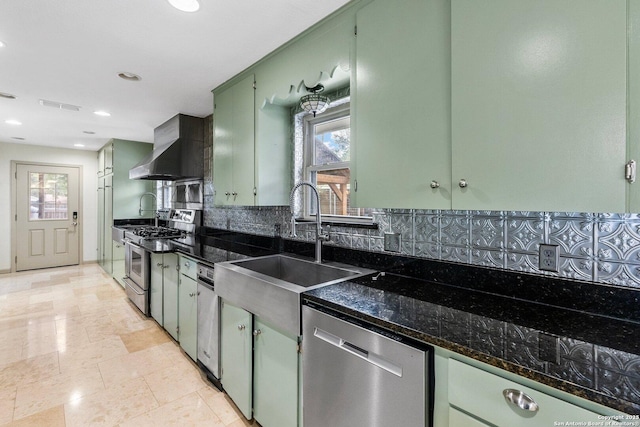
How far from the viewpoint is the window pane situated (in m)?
2.26

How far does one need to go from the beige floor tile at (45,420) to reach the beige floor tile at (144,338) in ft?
2.61

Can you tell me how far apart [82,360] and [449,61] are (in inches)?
135

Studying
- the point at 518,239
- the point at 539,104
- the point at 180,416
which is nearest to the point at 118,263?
the point at 180,416

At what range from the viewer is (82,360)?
2586mm

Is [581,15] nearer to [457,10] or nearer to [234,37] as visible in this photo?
[457,10]

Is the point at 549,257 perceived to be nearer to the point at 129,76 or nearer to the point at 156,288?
the point at 129,76

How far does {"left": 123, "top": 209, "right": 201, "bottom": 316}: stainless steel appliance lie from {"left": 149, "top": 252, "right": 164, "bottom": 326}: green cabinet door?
0.32 ft

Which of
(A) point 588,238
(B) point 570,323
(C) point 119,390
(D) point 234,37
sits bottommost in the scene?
(C) point 119,390

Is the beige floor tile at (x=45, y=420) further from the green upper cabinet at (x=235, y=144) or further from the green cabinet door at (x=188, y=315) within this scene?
the green upper cabinet at (x=235, y=144)

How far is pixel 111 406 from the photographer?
6.59ft

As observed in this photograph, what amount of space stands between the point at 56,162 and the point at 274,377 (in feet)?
22.2

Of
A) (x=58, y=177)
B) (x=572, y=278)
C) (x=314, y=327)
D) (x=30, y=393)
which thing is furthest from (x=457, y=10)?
(x=58, y=177)

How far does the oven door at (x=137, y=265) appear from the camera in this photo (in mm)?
3389

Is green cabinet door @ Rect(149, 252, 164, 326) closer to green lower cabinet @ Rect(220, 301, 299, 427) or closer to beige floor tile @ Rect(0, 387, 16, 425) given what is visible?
beige floor tile @ Rect(0, 387, 16, 425)
